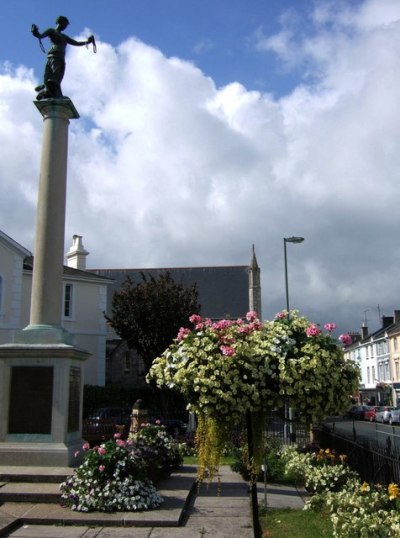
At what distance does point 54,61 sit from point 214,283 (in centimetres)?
4356

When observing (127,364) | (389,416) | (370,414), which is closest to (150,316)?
(127,364)

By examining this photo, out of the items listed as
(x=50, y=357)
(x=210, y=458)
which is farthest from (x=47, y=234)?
(x=210, y=458)

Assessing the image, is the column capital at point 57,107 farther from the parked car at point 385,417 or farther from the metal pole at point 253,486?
the parked car at point 385,417

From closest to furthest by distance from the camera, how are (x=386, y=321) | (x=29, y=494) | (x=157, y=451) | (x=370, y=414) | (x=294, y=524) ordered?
(x=294, y=524), (x=29, y=494), (x=157, y=451), (x=370, y=414), (x=386, y=321)

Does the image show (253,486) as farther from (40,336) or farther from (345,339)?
(40,336)

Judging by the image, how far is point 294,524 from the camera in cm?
Answer: 849

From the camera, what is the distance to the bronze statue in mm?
12383

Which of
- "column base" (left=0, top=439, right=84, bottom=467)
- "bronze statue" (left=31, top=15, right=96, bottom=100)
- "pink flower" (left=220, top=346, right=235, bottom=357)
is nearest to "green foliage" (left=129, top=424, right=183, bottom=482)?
"column base" (left=0, top=439, right=84, bottom=467)

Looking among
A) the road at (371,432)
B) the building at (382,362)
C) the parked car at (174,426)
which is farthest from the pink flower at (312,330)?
the building at (382,362)

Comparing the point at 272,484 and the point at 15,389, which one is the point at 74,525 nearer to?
the point at 15,389

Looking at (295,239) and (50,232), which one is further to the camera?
(295,239)

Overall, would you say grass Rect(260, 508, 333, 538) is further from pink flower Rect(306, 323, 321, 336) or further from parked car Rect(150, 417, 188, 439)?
parked car Rect(150, 417, 188, 439)

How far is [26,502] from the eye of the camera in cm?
880

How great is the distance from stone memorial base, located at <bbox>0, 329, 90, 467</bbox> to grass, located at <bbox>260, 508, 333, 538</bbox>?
12.5 ft
